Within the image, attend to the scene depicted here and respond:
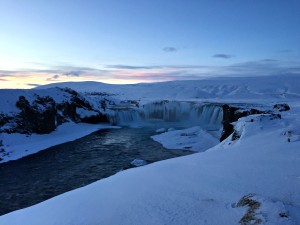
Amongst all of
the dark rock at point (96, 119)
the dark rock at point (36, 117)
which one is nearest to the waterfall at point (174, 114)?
the dark rock at point (96, 119)

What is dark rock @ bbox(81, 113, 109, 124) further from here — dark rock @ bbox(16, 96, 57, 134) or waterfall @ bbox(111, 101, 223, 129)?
dark rock @ bbox(16, 96, 57, 134)

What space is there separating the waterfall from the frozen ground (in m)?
31.6

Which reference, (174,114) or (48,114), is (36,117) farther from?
(174,114)

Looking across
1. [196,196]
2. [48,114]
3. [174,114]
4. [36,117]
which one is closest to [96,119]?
[48,114]

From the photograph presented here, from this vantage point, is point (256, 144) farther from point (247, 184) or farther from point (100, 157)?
point (100, 157)

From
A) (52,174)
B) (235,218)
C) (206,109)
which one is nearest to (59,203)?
(235,218)

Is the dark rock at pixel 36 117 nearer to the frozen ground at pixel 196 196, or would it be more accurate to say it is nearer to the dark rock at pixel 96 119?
the dark rock at pixel 96 119

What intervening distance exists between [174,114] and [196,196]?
4221cm

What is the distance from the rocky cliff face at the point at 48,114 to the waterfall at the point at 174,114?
11.0 feet

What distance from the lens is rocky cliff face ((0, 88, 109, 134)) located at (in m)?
28.6

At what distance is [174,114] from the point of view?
4734 cm

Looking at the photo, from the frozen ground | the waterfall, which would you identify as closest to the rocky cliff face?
the waterfall

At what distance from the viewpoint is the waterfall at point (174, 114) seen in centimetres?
4094

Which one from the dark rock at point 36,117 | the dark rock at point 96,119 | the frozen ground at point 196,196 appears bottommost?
the dark rock at point 96,119
